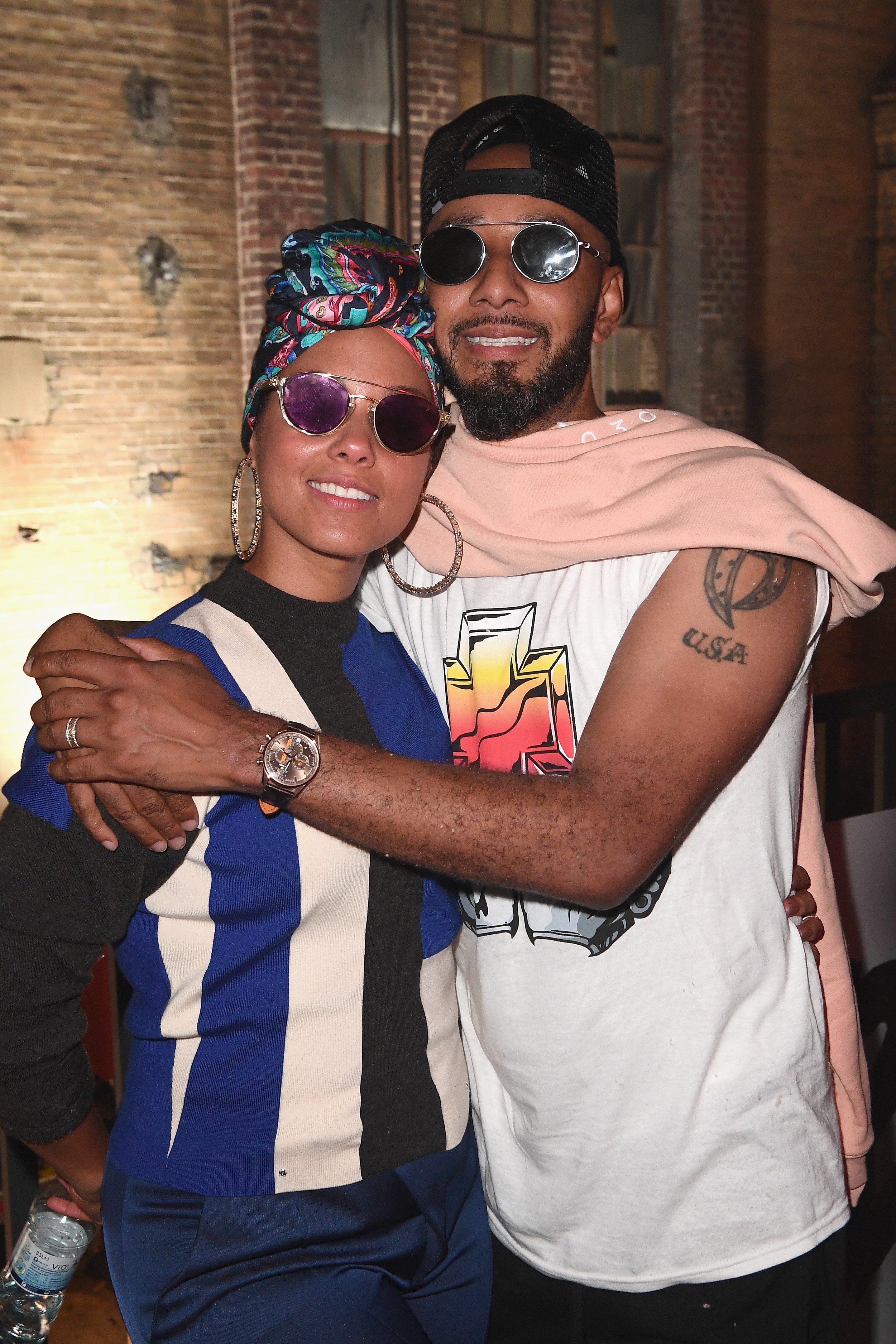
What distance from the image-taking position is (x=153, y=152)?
8.21 metres

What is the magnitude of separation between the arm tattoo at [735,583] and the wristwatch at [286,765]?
677mm

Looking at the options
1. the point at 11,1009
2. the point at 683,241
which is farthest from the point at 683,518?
the point at 683,241

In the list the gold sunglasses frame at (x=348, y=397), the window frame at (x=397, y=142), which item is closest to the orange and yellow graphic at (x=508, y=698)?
the gold sunglasses frame at (x=348, y=397)

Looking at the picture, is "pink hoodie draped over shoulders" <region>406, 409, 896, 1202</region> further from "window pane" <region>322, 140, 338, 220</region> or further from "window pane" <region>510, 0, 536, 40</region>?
"window pane" <region>510, 0, 536, 40</region>

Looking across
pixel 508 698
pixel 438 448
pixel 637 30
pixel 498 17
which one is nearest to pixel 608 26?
pixel 637 30

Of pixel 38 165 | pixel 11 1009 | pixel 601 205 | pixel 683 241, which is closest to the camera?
pixel 11 1009

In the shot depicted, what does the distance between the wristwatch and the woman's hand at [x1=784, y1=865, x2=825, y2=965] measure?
0.91m

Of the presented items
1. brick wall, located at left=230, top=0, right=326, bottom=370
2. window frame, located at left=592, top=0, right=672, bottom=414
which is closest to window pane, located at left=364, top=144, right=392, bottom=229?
brick wall, located at left=230, top=0, right=326, bottom=370

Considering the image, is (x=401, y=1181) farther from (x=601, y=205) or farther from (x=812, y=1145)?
(x=601, y=205)

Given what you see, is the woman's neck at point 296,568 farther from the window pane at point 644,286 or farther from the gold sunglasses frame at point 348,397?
the window pane at point 644,286

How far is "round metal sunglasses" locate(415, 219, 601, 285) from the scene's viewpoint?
227 cm

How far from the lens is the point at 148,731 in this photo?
1.66m

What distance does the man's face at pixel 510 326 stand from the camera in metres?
2.26

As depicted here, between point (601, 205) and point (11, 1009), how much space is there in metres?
1.86
